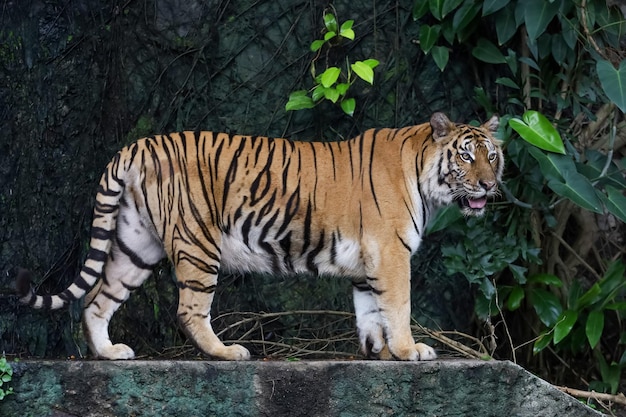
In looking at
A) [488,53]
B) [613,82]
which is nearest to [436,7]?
[488,53]

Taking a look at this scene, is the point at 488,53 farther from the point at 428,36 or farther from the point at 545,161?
the point at 545,161

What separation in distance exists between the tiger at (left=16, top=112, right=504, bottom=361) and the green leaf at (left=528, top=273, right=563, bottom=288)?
1.70m

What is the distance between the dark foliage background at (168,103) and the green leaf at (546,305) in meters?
0.53

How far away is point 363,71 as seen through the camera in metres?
6.58

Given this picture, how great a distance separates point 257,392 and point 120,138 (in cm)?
297

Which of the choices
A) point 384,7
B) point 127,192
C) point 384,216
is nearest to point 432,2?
point 384,7

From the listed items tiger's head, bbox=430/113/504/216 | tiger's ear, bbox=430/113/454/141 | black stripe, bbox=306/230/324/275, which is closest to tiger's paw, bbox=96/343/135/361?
black stripe, bbox=306/230/324/275

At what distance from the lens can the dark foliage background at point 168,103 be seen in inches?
263

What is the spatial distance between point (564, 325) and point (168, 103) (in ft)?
10.7

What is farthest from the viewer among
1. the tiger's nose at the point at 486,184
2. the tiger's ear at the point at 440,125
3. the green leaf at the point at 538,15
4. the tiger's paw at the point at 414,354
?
the green leaf at the point at 538,15

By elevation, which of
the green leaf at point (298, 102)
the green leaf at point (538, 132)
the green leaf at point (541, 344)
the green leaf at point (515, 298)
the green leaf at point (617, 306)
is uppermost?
the green leaf at point (298, 102)

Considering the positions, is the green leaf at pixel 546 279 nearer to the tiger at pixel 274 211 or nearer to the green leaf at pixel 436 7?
the tiger at pixel 274 211

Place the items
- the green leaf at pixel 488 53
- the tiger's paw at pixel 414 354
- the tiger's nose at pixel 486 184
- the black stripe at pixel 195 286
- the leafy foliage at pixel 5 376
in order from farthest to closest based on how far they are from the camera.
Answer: the green leaf at pixel 488 53
the tiger's nose at pixel 486 184
the black stripe at pixel 195 286
the tiger's paw at pixel 414 354
the leafy foliage at pixel 5 376

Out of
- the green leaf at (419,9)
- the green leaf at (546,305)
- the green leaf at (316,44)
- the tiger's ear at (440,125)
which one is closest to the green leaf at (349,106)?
the green leaf at (316,44)
